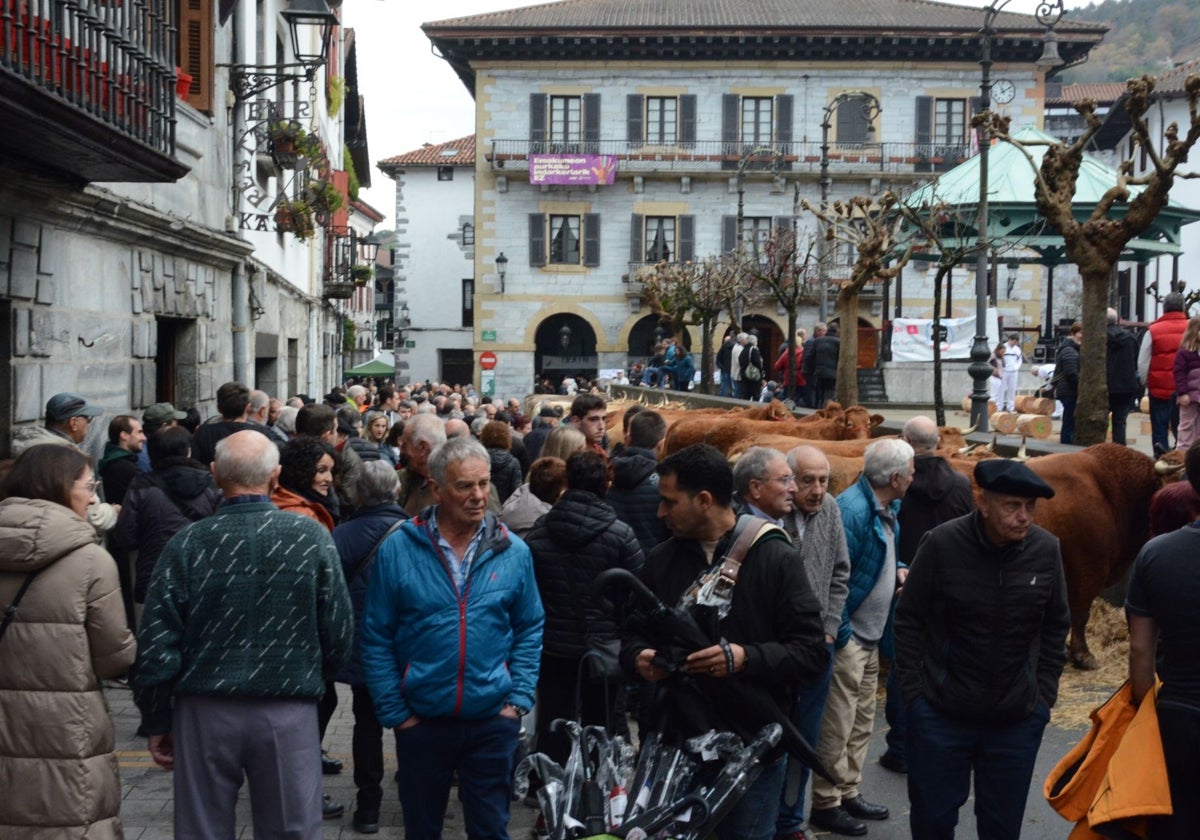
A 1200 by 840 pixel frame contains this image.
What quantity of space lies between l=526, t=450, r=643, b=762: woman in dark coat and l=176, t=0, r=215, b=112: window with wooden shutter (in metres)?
10.4

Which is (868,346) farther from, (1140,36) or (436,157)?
(1140,36)

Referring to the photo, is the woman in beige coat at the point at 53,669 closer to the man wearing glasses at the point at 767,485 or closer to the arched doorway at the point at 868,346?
the man wearing glasses at the point at 767,485

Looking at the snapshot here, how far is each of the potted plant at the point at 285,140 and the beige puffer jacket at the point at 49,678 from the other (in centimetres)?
1391

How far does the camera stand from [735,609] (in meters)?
4.80

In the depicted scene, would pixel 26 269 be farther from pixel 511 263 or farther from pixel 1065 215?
pixel 511 263

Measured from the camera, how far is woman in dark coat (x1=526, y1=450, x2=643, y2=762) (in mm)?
6535

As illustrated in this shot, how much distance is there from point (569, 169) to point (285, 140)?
30.9 m

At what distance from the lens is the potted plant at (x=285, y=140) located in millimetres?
18116

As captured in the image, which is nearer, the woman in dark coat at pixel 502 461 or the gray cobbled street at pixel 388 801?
the gray cobbled street at pixel 388 801

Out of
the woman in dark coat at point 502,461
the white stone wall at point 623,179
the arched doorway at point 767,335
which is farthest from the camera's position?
the arched doorway at point 767,335

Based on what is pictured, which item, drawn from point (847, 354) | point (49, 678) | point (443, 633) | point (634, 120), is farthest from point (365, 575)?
point (634, 120)

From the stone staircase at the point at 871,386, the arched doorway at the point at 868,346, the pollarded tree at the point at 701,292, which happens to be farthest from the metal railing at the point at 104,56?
the arched doorway at the point at 868,346

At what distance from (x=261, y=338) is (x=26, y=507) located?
641 inches

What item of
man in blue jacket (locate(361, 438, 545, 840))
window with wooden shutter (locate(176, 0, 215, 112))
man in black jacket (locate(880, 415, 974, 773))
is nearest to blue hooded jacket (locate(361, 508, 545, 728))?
man in blue jacket (locate(361, 438, 545, 840))
